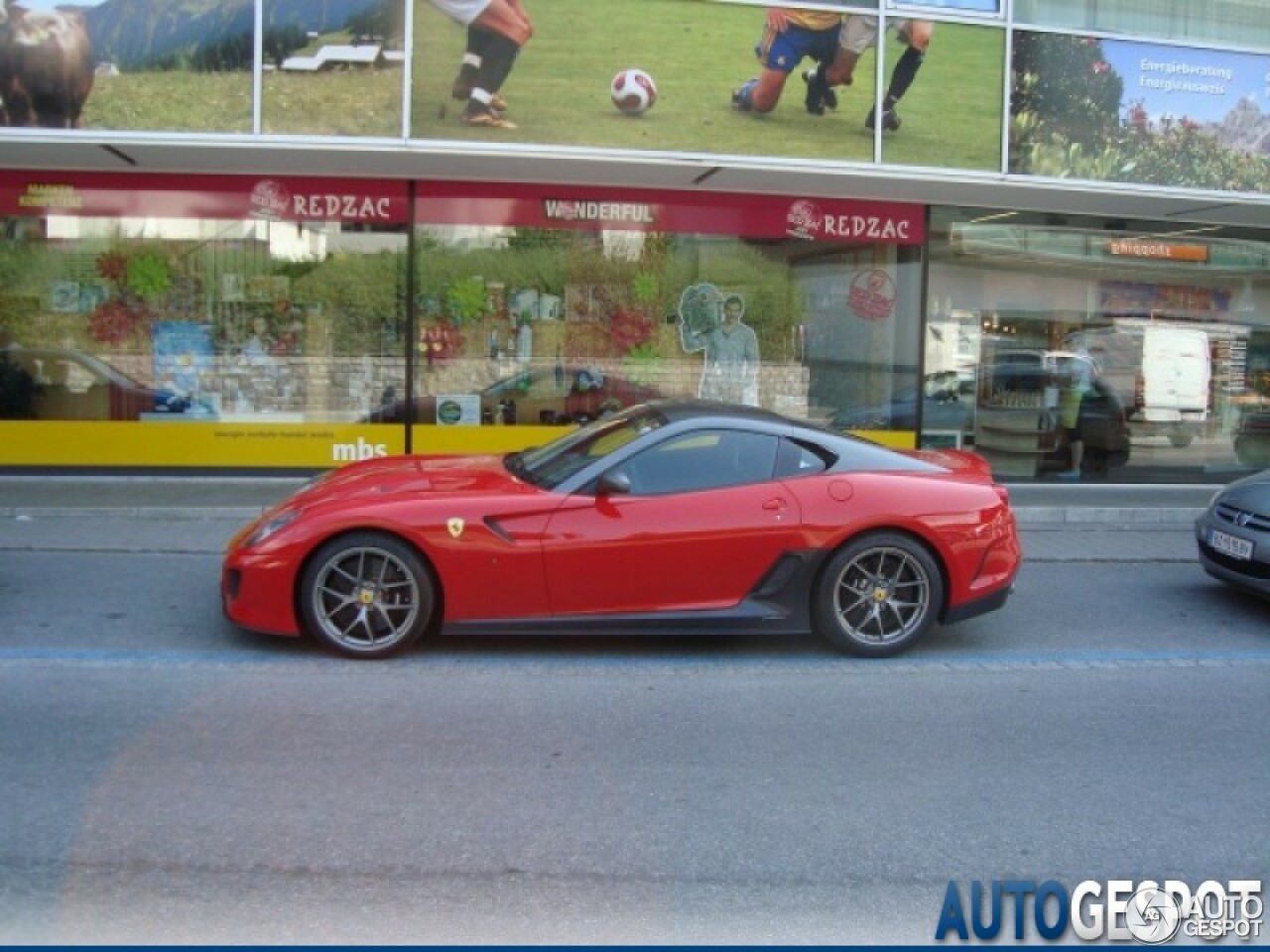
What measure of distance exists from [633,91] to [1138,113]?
5.09 m


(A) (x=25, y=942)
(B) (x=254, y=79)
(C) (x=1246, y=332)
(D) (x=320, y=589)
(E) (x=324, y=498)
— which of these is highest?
(B) (x=254, y=79)

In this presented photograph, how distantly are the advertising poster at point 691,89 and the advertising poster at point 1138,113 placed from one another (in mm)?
405

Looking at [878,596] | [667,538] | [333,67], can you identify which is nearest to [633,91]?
[333,67]

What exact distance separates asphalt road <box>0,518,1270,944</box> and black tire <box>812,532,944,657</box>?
16cm

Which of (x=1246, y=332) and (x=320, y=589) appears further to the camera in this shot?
(x=1246, y=332)

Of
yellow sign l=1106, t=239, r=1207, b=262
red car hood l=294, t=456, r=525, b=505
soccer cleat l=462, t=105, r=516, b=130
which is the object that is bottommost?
red car hood l=294, t=456, r=525, b=505

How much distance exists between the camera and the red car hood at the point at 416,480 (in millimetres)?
6832

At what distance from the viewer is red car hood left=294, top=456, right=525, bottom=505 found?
22.4ft

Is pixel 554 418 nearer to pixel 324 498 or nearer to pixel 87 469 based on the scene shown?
pixel 87 469

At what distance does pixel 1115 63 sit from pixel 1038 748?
915 cm

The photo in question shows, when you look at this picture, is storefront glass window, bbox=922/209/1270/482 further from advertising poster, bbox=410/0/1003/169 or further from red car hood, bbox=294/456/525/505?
red car hood, bbox=294/456/525/505

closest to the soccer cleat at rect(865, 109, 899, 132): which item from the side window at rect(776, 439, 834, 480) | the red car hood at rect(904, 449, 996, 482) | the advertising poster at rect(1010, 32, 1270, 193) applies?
the advertising poster at rect(1010, 32, 1270, 193)

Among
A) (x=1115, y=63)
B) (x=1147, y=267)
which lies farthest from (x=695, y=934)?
(x=1147, y=267)

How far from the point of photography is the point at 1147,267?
14.7 meters
